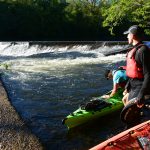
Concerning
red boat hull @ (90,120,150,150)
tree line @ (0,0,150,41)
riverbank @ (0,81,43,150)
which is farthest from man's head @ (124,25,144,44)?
tree line @ (0,0,150,41)

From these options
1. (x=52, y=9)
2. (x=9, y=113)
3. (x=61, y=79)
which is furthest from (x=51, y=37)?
(x=9, y=113)

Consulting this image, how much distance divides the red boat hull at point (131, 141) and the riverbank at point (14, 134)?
1.74m

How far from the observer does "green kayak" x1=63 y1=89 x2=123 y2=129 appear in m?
7.60

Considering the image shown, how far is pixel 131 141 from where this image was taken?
4.65 metres

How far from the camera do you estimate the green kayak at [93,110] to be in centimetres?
760

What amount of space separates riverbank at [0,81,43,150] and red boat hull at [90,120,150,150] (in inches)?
68.6

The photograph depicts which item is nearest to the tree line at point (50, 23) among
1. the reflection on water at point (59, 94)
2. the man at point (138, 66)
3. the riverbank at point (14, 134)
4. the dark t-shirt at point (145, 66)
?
the reflection on water at point (59, 94)

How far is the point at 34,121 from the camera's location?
327 inches

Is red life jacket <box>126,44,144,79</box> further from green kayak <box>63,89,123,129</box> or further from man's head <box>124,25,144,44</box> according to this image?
green kayak <box>63,89,123,129</box>

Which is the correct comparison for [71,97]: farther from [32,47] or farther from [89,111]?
[32,47]

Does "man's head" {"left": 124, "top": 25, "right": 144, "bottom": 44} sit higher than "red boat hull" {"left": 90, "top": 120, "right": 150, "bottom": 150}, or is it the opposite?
"man's head" {"left": 124, "top": 25, "right": 144, "bottom": 44}

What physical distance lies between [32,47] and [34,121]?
1745 cm

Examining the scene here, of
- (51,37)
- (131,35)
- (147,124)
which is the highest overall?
(131,35)

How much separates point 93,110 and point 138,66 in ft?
9.56
